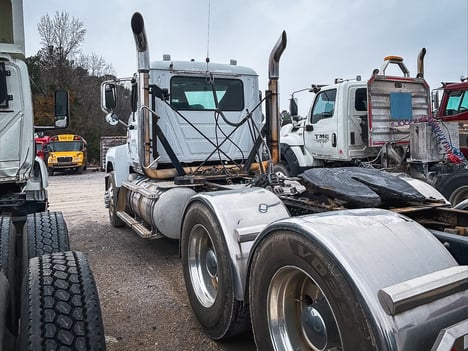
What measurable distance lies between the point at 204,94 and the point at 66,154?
18339 millimetres

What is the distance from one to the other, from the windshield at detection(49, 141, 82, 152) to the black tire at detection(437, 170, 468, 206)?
811 inches

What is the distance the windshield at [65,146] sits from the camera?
22938mm

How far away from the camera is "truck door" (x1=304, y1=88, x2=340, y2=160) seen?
868cm

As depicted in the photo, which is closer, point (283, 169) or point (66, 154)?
point (283, 169)

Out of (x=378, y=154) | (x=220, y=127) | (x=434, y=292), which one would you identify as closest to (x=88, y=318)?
(x=434, y=292)

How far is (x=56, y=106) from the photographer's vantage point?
16.6 feet

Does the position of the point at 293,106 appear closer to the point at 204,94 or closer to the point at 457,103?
the point at 204,94

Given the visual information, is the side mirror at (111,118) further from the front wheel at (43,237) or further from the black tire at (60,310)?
the black tire at (60,310)

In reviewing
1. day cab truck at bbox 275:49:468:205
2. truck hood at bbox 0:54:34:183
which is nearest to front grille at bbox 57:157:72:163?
day cab truck at bbox 275:49:468:205

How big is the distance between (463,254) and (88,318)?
1.87 meters

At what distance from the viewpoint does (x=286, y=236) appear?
2.24m

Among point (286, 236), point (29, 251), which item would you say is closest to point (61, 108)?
point (29, 251)

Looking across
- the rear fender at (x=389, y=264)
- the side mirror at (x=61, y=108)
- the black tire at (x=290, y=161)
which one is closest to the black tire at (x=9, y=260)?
the rear fender at (x=389, y=264)

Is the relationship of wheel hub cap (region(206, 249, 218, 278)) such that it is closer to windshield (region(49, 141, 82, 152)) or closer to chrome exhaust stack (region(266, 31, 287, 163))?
chrome exhaust stack (region(266, 31, 287, 163))
